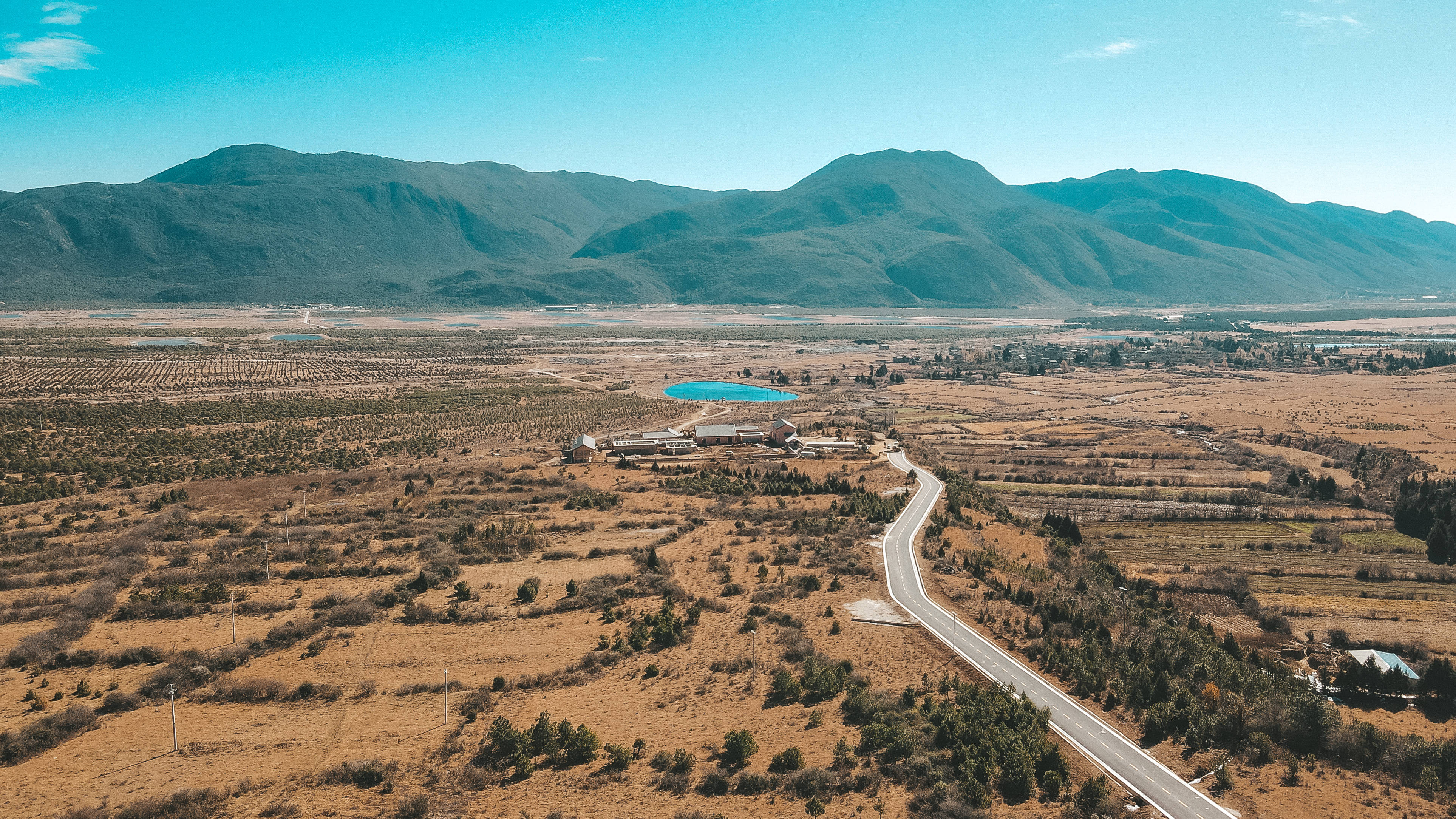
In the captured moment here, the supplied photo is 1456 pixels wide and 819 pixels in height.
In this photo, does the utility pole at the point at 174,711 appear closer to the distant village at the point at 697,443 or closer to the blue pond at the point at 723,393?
the distant village at the point at 697,443

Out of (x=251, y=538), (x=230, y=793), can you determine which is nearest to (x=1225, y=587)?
(x=230, y=793)

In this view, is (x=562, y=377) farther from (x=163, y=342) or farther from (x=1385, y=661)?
(x=1385, y=661)

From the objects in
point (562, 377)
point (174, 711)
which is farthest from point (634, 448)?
point (562, 377)

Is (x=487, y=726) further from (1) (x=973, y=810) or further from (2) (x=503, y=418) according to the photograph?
(2) (x=503, y=418)

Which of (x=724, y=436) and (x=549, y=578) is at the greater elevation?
(x=724, y=436)

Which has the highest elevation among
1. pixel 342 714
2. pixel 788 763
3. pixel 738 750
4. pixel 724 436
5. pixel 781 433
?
pixel 781 433

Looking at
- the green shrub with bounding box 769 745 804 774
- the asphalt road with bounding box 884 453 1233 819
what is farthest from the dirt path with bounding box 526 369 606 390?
the green shrub with bounding box 769 745 804 774
